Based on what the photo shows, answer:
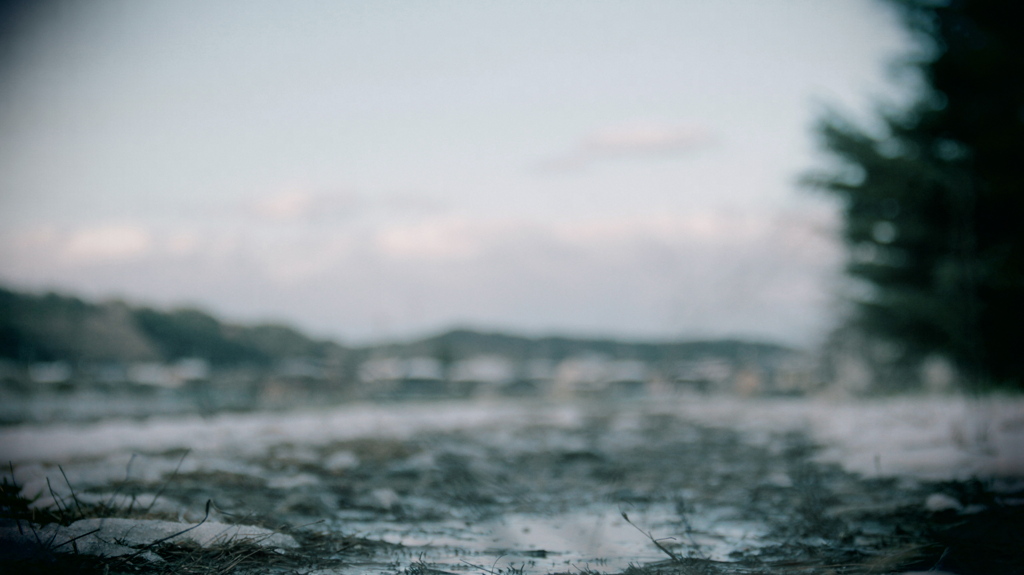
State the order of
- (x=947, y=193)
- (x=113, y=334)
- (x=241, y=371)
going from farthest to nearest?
(x=241, y=371)
(x=113, y=334)
(x=947, y=193)

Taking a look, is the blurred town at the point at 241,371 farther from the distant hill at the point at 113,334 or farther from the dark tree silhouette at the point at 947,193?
the dark tree silhouette at the point at 947,193

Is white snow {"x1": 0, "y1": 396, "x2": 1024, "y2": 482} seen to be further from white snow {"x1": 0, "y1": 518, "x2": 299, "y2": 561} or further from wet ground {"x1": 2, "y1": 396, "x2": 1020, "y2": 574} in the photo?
white snow {"x1": 0, "y1": 518, "x2": 299, "y2": 561}

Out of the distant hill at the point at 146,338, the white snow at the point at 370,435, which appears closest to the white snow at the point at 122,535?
the white snow at the point at 370,435

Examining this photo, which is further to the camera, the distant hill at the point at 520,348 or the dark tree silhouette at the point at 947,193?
the distant hill at the point at 520,348

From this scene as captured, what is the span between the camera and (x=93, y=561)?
1568 mm

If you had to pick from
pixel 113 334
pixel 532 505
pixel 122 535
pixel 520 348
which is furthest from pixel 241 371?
pixel 520 348

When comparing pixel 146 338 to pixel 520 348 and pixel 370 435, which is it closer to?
pixel 370 435

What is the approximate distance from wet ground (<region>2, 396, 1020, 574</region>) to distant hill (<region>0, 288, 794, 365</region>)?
11815 mm

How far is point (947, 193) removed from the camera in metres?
9.88

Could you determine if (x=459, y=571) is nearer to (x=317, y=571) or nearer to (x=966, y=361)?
(x=317, y=571)

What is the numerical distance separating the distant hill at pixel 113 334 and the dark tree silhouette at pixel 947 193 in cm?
1637

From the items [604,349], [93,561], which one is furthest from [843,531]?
[604,349]

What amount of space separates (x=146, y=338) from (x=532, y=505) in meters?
19.0

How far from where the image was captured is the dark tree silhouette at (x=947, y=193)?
895 cm
